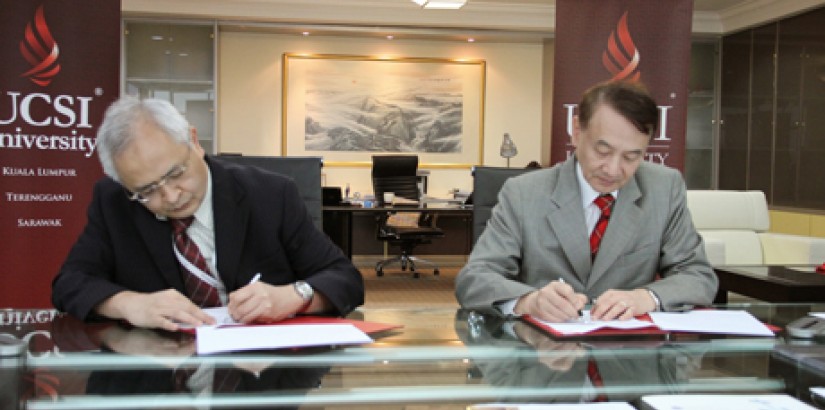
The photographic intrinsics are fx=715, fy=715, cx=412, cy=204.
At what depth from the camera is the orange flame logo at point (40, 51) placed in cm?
352

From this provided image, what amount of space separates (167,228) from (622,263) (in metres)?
1.15

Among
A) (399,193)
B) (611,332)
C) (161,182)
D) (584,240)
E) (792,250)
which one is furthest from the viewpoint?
(399,193)

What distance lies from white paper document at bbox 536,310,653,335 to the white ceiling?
709cm

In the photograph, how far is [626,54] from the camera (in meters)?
4.26

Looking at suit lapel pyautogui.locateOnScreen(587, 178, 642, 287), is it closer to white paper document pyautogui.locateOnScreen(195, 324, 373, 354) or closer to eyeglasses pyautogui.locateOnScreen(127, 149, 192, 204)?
white paper document pyautogui.locateOnScreen(195, 324, 373, 354)

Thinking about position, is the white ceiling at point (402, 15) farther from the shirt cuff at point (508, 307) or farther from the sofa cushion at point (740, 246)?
the shirt cuff at point (508, 307)

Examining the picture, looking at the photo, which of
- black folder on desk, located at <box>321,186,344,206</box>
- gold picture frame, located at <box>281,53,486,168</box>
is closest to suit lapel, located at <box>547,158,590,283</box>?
black folder on desk, located at <box>321,186,344,206</box>

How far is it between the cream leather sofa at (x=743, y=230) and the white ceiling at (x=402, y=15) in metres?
3.88

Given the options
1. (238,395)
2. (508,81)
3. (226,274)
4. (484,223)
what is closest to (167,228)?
(226,274)

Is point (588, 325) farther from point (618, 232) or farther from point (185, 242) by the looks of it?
point (185, 242)

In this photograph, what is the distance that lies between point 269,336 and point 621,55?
138 inches

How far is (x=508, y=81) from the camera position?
9297 millimetres

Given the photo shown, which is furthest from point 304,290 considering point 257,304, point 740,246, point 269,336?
point 740,246

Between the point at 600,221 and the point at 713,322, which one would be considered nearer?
the point at 713,322
